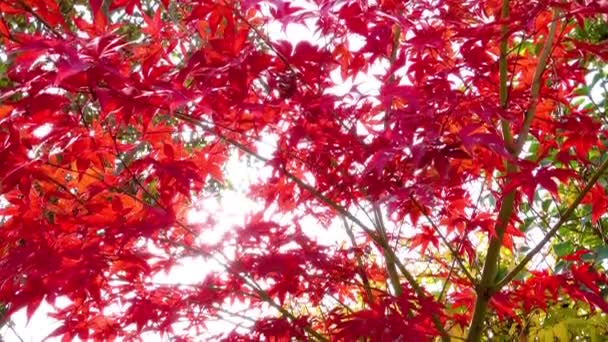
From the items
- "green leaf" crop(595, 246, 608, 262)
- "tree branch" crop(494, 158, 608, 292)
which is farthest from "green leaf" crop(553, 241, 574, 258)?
"tree branch" crop(494, 158, 608, 292)

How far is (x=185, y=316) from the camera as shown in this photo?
209 cm

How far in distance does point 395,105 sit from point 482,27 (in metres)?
0.74

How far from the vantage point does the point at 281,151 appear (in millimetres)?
1877

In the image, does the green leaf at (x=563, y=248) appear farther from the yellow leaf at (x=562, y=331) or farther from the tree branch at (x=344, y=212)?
the tree branch at (x=344, y=212)

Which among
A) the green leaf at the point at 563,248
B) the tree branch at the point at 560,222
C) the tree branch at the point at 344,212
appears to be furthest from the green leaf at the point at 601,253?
the tree branch at the point at 344,212

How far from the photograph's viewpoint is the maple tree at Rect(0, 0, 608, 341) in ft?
4.70

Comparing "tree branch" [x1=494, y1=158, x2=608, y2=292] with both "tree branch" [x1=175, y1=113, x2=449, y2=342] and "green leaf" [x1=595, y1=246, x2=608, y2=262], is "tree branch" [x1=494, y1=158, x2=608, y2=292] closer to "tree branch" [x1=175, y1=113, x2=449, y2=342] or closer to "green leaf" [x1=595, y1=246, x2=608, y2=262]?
"tree branch" [x1=175, y1=113, x2=449, y2=342]

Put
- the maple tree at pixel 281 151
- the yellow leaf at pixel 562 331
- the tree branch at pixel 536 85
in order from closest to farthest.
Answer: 1. the maple tree at pixel 281 151
2. the tree branch at pixel 536 85
3. the yellow leaf at pixel 562 331

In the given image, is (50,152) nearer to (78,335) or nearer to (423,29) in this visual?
Answer: (78,335)

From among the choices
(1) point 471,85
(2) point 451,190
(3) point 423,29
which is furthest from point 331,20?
(2) point 451,190

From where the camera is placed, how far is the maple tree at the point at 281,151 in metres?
1.43

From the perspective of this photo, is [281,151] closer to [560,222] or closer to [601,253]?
[560,222]

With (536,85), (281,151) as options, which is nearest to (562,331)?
(536,85)

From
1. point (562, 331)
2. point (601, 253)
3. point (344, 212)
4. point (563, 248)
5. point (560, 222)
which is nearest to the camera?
point (560, 222)
